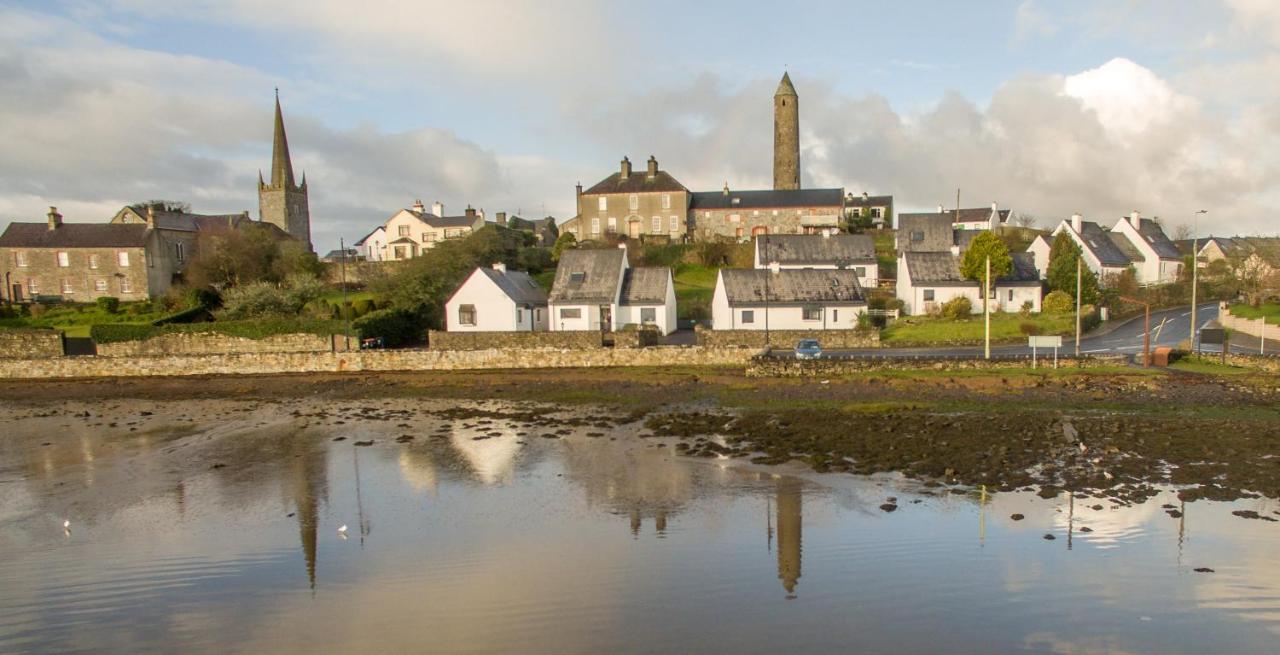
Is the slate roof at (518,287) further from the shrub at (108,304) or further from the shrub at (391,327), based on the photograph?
the shrub at (108,304)

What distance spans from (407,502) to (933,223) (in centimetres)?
5437

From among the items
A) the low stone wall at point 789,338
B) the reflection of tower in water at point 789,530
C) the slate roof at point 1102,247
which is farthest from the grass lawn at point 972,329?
the reflection of tower in water at point 789,530

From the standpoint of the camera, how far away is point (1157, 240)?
6556cm

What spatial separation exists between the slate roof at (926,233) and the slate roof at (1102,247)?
411 inches

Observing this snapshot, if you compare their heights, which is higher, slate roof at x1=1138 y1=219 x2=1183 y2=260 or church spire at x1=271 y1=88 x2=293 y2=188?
church spire at x1=271 y1=88 x2=293 y2=188

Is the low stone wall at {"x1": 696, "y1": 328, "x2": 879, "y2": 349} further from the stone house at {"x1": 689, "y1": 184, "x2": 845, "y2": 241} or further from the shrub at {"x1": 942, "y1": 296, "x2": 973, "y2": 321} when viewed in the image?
the stone house at {"x1": 689, "y1": 184, "x2": 845, "y2": 241}

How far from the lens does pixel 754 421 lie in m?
25.5

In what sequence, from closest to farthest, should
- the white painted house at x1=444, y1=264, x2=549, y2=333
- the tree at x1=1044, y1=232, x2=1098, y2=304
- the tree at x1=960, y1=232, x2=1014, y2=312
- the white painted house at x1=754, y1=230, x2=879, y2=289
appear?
the tree at x1=1044, y1=232, x2=1098, y2=304 → the white painted house at x1=444, y1=264, x2=549, y2=333 → the tree at x1=960, y1=232, x2=1014, y2=312 → the white painted house at x1=754, y1=230, x2=879, y2=289

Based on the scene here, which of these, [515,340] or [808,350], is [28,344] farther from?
[808,350]

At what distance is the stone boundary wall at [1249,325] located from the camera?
3756 cm

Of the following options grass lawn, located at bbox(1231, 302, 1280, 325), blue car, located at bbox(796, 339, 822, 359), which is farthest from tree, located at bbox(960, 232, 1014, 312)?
blue car, located at bbox(796, 339, 822, 359)

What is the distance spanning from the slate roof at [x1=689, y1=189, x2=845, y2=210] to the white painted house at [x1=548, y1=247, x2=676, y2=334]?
25.3 metres

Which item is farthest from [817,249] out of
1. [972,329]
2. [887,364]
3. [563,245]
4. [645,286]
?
[887,364]

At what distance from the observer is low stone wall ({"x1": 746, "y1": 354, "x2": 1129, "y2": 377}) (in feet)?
102
